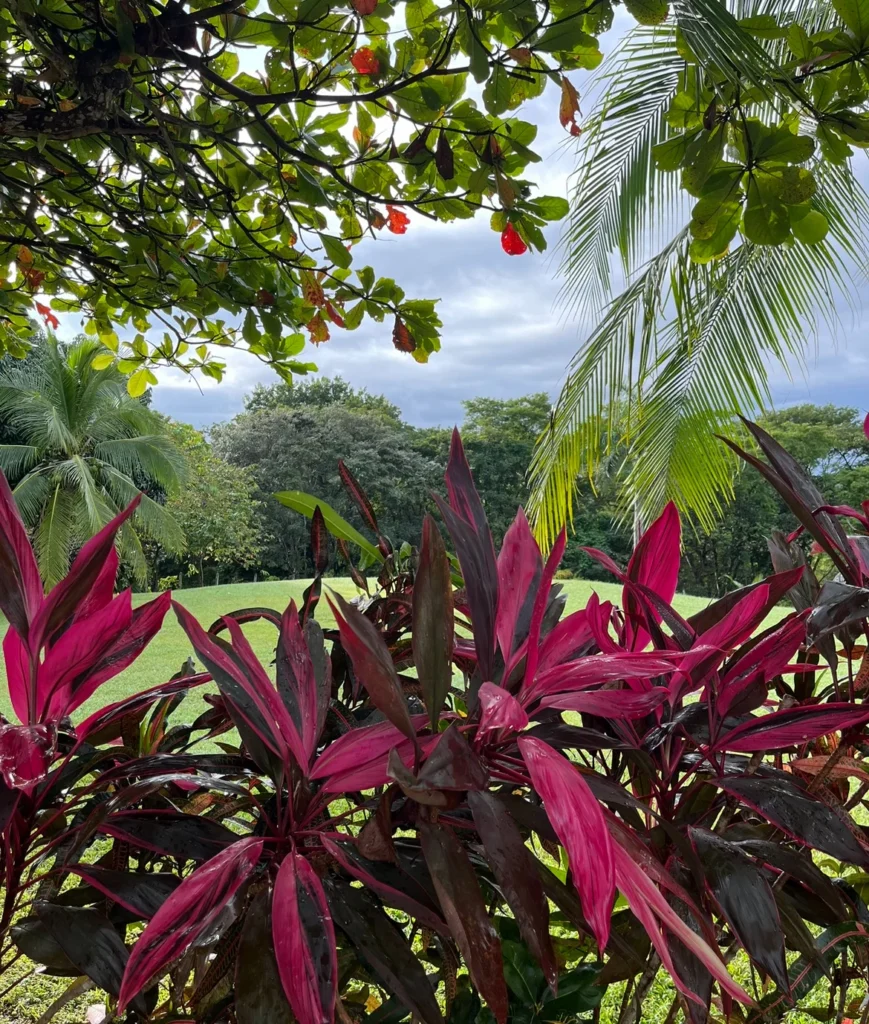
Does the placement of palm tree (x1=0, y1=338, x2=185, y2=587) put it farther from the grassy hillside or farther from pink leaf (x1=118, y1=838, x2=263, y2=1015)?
pink leaf (x1=118, y1=838, x2=263, y2=1015)

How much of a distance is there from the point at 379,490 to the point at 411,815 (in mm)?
14321

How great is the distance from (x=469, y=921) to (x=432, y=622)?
0.27ft

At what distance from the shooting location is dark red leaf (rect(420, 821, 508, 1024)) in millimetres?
203

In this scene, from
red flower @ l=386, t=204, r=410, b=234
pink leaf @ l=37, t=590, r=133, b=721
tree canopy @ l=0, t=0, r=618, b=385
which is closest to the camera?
pink leaf @ l=37, t=590, r=133, b=721

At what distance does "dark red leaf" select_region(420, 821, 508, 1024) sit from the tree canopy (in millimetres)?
525

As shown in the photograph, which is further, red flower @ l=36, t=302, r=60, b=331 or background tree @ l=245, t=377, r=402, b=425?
background tree @ l=245, t=377, r=402, b=425

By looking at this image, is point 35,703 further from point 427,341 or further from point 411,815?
point 427,341

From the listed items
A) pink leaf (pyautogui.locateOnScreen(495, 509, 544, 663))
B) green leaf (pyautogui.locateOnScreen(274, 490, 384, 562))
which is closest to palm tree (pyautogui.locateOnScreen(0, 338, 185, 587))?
green leaf (pyautogui.locateOnScreen(274, 490, 384, 562))

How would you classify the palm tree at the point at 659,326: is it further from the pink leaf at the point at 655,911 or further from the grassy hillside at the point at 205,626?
the pink leaf at the point at 655,911

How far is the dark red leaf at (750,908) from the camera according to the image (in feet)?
0.83

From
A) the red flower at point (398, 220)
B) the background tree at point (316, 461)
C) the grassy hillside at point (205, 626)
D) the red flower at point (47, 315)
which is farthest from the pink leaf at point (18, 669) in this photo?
the background tree at point (316, 461)

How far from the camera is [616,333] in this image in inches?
138

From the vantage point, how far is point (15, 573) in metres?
0.26

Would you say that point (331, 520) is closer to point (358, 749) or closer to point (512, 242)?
point (358, 749)
